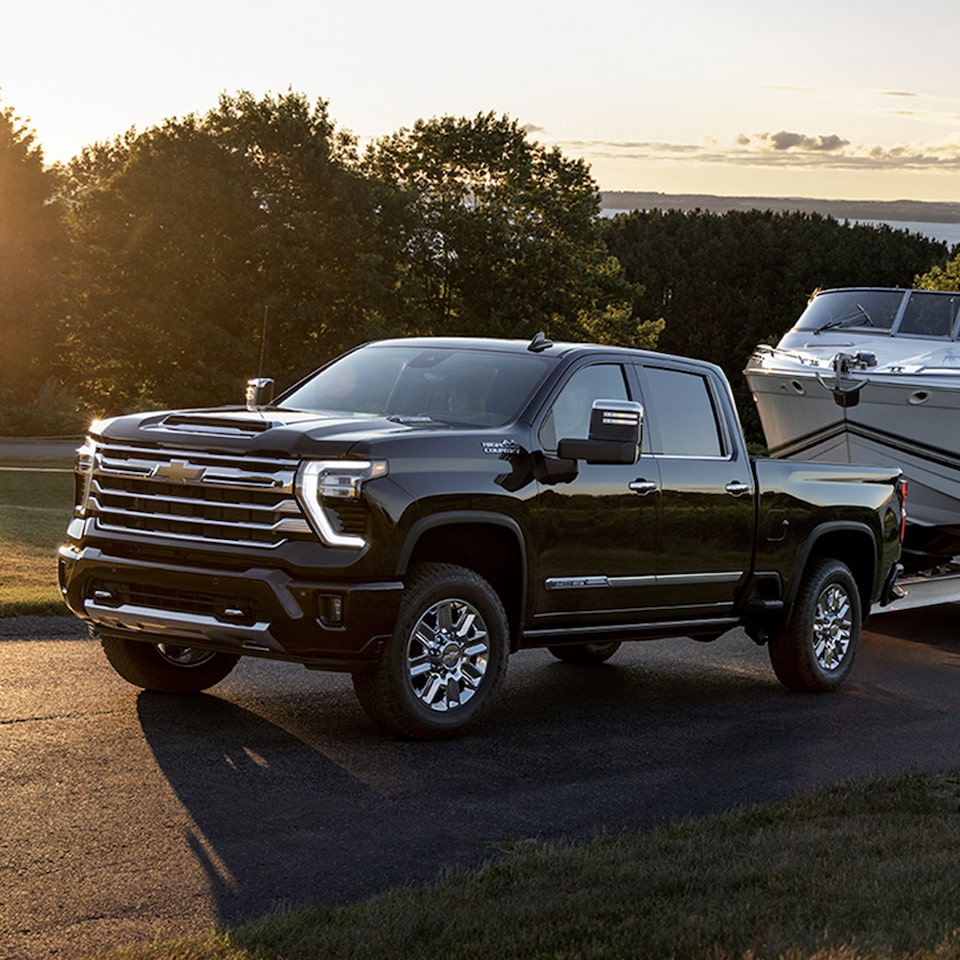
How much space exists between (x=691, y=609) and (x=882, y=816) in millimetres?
2975

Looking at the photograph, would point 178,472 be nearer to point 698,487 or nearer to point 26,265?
point 698,487

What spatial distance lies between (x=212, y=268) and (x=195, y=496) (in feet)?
143

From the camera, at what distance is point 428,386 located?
30.6 feet

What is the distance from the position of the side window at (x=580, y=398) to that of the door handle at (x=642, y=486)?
422 millimetres

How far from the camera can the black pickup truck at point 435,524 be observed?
309 inches

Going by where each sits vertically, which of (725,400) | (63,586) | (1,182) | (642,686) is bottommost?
(642,686)

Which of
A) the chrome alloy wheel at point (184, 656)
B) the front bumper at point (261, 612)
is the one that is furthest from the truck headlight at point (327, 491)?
the chrome alloy wheel at point (184, 656)

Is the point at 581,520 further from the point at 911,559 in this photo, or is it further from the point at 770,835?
the point at 911,559

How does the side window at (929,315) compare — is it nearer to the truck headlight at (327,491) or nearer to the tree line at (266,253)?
the truck headlight at (327,491)

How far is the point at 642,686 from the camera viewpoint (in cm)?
1118

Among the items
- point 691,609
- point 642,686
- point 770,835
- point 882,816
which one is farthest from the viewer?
point 642,686

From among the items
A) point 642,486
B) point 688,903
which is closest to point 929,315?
point 642,486

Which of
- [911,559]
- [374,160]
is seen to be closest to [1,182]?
[374,160]

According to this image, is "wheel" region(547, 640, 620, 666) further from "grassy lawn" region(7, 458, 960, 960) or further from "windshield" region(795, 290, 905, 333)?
"windshield" region(795, 290, 905, 333)
